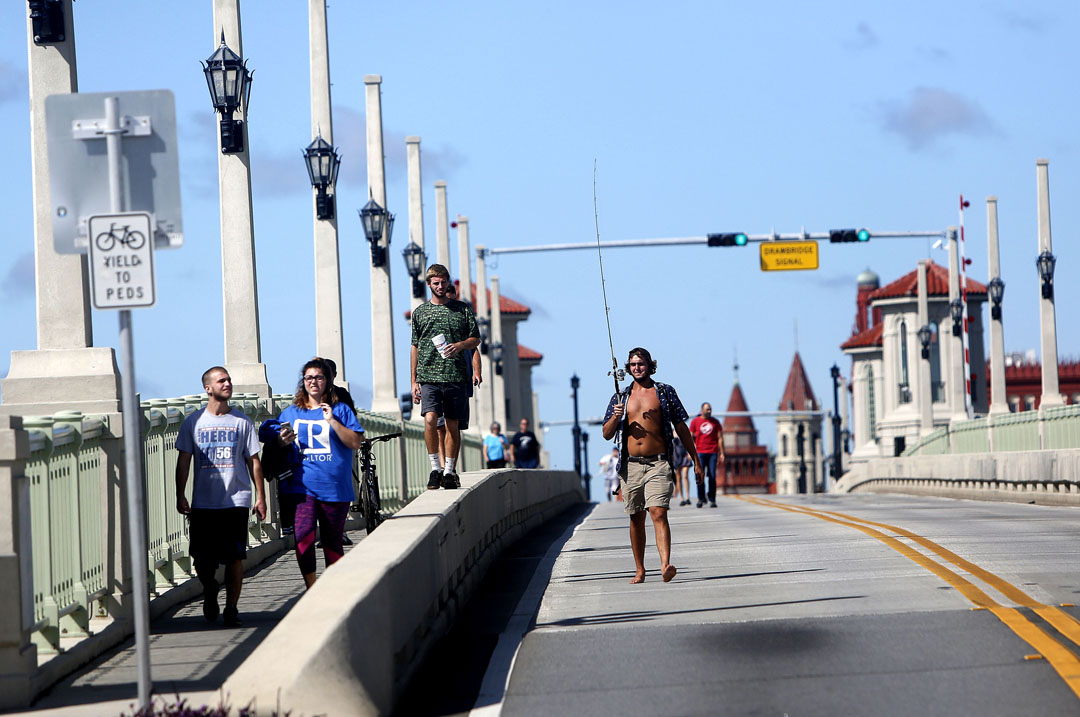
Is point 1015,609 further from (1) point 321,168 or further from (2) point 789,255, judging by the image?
(2) point 789,255

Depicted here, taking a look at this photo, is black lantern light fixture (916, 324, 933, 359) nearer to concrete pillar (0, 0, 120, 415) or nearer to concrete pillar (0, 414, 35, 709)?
concrete pillar (0, 0, 120, 415)

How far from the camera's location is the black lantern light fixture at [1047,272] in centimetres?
4322

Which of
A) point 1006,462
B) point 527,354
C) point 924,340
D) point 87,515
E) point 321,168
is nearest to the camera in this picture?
point 87,515

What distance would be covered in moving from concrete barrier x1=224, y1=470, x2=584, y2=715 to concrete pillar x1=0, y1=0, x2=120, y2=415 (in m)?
2.28

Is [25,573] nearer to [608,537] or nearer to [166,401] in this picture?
[166,401]

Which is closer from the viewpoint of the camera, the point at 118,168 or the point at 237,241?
the point at 118,168

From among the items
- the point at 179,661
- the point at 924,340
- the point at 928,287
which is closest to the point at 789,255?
the point at 924,340

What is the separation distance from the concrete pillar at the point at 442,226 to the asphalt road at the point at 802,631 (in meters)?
24.2

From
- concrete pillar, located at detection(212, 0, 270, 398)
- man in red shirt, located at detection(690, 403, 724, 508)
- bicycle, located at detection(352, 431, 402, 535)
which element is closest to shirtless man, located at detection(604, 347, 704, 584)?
bicycle, located at detection(352, 431, 402, 535)

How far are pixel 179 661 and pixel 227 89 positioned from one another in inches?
377

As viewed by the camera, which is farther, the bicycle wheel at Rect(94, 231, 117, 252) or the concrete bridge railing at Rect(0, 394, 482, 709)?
the concrete bridge railing at Rect(0, 394, 482, 709)

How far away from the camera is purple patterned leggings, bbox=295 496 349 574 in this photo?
41.3ft

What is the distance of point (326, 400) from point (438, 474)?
3103 mm

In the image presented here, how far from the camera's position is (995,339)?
4794 centimetres
